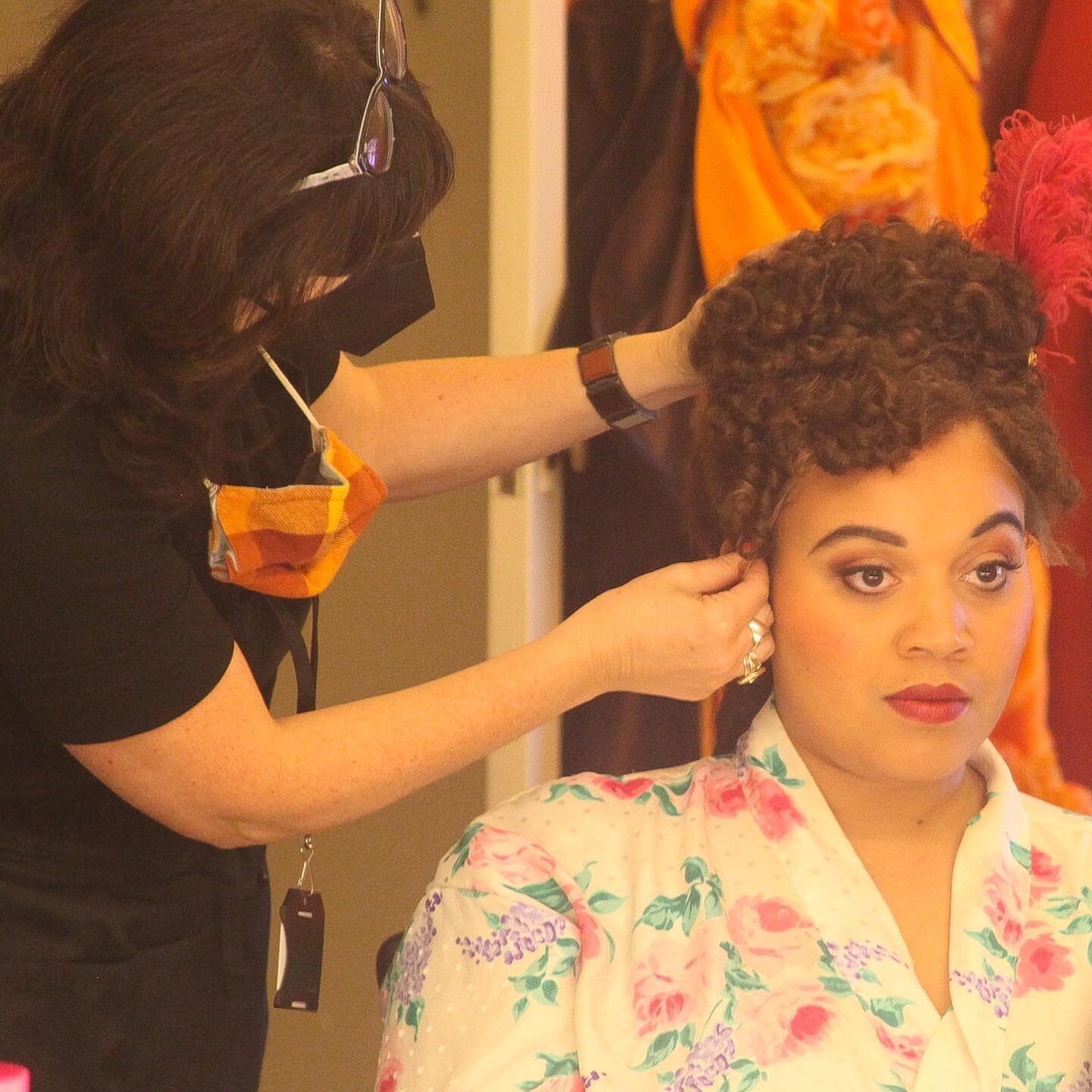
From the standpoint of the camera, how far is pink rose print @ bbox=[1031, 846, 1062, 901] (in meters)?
1.19

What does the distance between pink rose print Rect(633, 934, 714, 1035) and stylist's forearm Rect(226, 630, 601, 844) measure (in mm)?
209

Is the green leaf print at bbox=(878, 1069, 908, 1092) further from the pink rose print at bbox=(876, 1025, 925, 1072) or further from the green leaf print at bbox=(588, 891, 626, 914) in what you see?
the green leaf print at bbox=(588, 891, 626, 914)

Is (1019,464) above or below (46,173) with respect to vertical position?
below

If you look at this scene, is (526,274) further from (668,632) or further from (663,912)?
(663,912)

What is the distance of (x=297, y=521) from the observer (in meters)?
1.15

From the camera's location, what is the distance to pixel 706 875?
1185 millimetres

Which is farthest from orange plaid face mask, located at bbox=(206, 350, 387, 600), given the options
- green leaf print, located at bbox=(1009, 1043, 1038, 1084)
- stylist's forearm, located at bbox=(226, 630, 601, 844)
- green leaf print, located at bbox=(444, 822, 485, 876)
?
green leaf print, located at bbox=(1009, 1043, 1038, 1084)

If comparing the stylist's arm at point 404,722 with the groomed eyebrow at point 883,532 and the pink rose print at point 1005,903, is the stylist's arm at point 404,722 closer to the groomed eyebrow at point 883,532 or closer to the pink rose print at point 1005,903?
the groomed eyebrow at point 883,532

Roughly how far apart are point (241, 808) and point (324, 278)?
395 mm

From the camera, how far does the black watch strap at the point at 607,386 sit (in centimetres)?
141

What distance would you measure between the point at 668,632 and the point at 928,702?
216mm

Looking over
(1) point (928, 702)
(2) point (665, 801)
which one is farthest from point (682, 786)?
(1) point (928, 702)

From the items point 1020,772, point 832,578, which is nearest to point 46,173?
point 832,578

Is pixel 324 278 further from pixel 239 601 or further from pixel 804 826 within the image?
pixel 804 826
